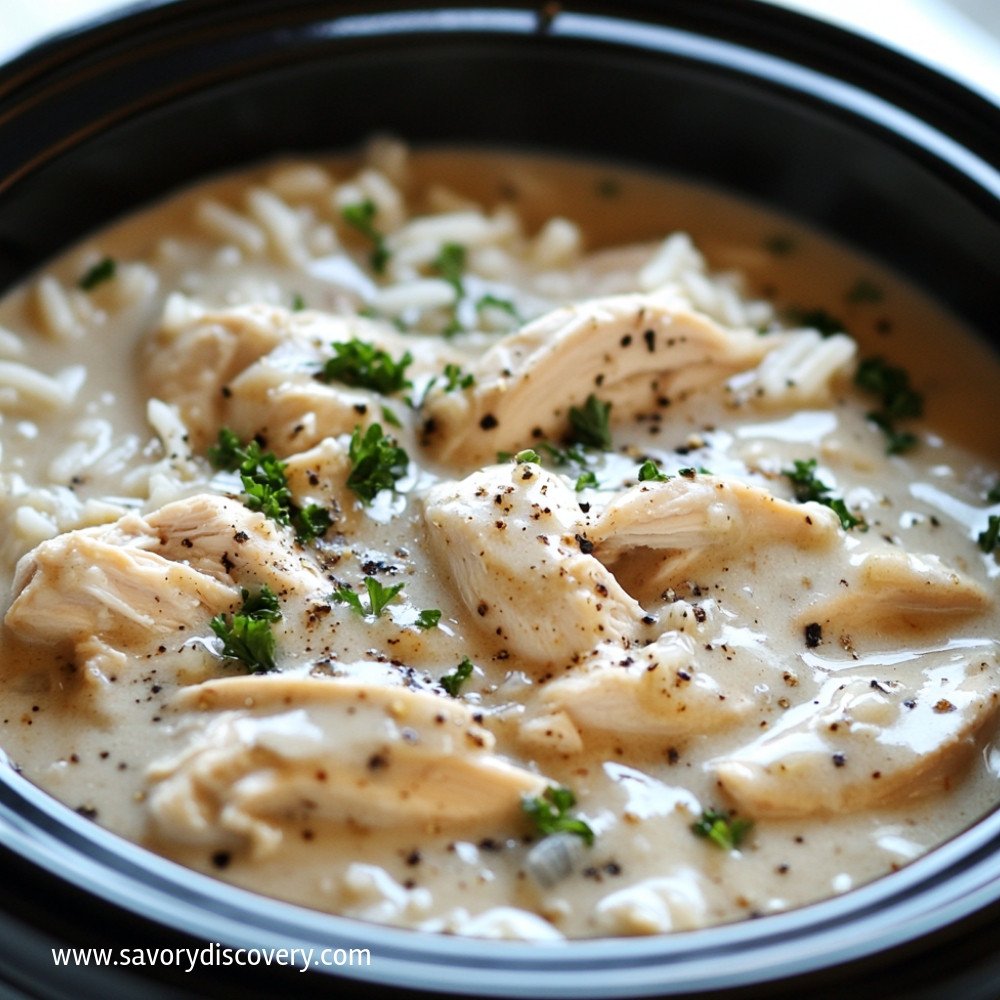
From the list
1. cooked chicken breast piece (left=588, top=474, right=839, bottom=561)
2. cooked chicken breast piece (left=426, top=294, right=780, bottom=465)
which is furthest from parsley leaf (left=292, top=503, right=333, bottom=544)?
cooked chicken breast piece (left=588, top=474, right=839, bottom=561)

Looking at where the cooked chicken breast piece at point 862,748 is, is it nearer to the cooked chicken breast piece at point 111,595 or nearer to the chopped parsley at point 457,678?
the chopped parsley at point 457,678

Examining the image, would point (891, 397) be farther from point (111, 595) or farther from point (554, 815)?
point (111, 595)

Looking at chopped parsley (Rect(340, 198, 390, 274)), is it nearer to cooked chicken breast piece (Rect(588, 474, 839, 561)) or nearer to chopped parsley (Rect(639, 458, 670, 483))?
chopped parsley (Rect(639, 458, 670, 483))

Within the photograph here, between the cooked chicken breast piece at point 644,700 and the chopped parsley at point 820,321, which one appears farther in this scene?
the chopped parsley at point 820,321

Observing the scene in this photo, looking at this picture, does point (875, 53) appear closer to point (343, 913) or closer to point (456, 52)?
point (456, 52)

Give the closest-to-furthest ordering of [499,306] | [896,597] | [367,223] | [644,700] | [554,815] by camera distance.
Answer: [554,815]
[644,700]
[896,597]
[499,306]
[367,223]

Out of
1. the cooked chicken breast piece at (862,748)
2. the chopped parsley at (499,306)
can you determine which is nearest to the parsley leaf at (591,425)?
the chopped parsley at (499,306)

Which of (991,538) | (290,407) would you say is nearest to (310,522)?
(290,407)
